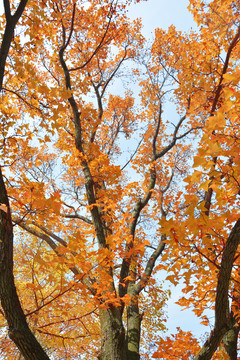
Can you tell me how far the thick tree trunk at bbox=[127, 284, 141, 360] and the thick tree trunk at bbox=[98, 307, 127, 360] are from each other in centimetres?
85

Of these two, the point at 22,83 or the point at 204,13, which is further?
the point at 204,13

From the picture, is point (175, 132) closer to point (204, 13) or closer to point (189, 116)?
point (189, 116)

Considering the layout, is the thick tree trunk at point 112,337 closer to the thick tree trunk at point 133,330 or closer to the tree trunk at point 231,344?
the thick tree trunk at point 133,330

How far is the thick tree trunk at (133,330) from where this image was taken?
398 cm

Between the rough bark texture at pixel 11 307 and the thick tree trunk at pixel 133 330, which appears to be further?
the thick tree trunk at pixel 133 330

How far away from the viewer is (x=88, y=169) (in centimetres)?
430

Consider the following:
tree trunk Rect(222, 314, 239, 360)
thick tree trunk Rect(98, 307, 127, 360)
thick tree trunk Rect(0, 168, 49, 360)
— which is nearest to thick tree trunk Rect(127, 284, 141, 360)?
thick tree trunk Rect(98, 307, 127, 360)

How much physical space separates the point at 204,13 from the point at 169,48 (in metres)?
3.08

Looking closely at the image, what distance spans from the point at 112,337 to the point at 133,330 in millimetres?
1289

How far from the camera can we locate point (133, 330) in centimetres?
434

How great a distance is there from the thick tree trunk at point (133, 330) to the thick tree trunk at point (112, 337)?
847 mm

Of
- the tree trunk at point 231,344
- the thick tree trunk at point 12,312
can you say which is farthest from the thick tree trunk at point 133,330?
the thick tree trunk at point 12,312

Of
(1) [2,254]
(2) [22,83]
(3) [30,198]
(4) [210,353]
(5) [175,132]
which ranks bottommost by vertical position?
(4) [210,353]

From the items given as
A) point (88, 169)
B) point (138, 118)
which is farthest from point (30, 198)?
point (138, 118)
